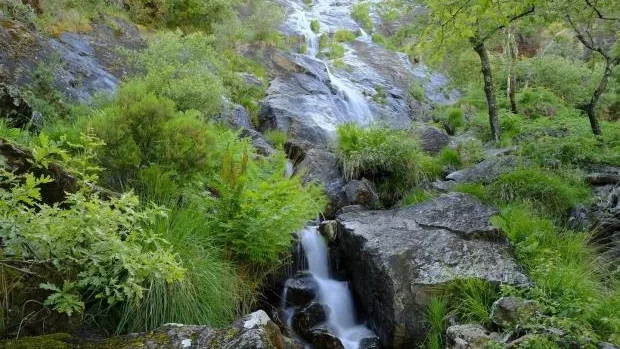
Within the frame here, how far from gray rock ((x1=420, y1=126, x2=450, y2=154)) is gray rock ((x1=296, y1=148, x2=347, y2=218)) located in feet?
11.5

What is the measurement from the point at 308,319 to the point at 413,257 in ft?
5.17

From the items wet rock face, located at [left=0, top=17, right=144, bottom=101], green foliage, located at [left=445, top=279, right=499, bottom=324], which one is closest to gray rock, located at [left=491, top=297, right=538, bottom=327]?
green foliage, located at [left=445, top=279, right=499, bottom=324]

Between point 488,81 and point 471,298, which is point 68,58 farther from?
point 488,81

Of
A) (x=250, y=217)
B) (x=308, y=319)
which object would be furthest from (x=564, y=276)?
(x=250, y=217)

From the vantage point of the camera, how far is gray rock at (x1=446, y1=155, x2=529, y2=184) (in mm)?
9125

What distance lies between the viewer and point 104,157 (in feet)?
17.7

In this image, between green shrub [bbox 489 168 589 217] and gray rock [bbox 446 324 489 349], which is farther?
green shrub [bbox 489 168 589 217]

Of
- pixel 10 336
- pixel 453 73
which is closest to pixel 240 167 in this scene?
pixel 10 336

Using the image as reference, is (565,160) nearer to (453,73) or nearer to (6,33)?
(453,73)

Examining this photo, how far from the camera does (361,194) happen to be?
9.12 meters

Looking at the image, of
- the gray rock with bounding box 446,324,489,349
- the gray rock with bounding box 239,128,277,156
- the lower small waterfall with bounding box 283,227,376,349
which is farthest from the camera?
the gray rock with bounding box 239,128,277,156

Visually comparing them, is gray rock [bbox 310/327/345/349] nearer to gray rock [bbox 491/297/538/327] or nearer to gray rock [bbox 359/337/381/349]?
gray rock [bbox 359/337/381/349]

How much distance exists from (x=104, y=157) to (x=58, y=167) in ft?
3.69

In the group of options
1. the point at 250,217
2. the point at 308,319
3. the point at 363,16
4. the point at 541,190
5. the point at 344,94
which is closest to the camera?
the point at 250,217
